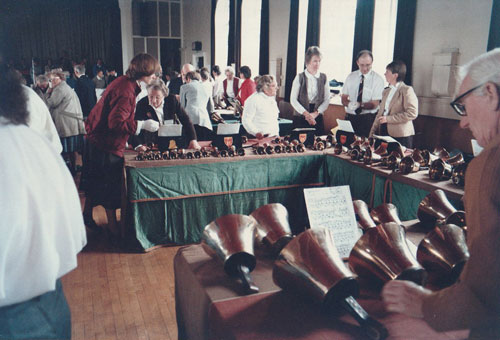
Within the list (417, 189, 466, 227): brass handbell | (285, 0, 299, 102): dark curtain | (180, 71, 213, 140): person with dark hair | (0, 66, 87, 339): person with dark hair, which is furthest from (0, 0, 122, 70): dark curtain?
(417, 189, 466, 227): brass handbell

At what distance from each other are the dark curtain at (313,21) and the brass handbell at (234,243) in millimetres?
7156

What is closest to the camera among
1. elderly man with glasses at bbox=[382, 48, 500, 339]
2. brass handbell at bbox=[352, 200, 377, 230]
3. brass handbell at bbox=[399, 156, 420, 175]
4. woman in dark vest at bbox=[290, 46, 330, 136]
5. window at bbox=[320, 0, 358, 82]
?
elderly man with glasses at bbox=[382, 48, 500, 339]

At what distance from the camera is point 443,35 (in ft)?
16.0

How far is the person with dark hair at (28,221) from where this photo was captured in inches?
39.6

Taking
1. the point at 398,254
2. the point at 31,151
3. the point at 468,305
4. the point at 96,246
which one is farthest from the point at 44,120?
the point at 468,305

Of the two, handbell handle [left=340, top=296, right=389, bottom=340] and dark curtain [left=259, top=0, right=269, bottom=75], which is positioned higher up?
dark curtain [left=259, top=0, right=269, bottom=75]

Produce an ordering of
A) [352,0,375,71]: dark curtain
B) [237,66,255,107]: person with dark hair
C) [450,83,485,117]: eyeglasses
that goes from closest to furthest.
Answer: [450,83,485,117]: eyeglasses
[352,0,375,71]: dark curtain
[237,66,255,107]: person with dark hair

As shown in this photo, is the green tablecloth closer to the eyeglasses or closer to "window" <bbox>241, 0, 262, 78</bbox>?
the eyeglasses

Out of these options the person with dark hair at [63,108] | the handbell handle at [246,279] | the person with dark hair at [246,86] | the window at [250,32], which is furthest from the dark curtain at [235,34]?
the handbell handle at [246,279]

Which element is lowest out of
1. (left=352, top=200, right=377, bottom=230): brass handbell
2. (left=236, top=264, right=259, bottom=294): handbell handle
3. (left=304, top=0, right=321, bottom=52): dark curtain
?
(left=236, top=264, right=259, bottom=294): handbell handle

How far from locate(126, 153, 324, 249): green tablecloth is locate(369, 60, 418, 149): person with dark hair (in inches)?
34.9

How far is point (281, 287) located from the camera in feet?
3.61

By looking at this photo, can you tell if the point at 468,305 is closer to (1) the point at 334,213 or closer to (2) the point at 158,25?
(1) the point at 334,213

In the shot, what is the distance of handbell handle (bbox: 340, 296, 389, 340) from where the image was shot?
906 millimetres
